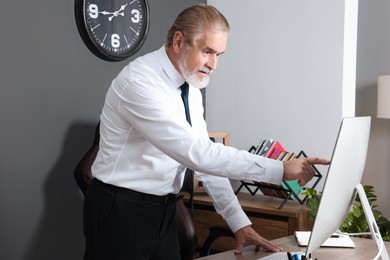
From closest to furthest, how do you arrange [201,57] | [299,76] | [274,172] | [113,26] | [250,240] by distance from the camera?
[274,172]
[201,57]
[250,240]
[113,26]
[299,76]

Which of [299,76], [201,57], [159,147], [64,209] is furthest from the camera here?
[299,76]

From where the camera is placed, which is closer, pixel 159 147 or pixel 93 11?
pixel 159 147

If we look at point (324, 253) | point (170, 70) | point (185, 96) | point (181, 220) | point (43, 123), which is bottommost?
point (181, 220)

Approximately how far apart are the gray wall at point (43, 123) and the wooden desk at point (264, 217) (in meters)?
0.78

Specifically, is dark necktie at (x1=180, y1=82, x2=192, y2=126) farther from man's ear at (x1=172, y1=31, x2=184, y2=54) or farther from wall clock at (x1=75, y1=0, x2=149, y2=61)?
wall clock at (x1=75, y1=0, x2=149, y2=61)

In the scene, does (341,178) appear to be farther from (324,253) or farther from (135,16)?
(135,16)

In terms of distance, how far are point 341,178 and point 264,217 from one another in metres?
1.76

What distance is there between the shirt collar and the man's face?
36 mm

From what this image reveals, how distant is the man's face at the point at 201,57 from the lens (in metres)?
1.93

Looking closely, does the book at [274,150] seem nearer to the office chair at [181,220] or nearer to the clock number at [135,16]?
the office chair at [181,220]

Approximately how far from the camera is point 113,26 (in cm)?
314

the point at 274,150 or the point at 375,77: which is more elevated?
the point at 375,77

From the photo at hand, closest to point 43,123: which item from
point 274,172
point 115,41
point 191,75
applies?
point 115,41

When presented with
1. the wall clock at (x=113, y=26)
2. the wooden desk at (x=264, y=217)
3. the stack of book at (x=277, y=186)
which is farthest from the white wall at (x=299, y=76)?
the wall clock at (x=113, y=26)
